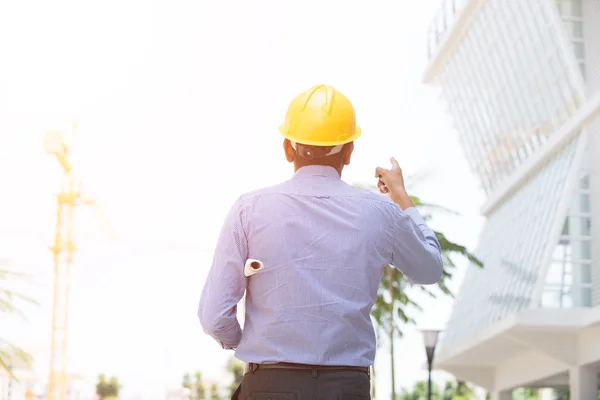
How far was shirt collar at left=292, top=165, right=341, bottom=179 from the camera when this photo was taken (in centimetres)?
307

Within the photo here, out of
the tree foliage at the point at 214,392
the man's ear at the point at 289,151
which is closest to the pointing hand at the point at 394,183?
the man's ear at the point at 289,151

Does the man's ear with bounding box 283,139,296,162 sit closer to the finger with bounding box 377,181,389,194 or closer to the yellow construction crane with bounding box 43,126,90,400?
the finger with bounding box 377,181,389,194

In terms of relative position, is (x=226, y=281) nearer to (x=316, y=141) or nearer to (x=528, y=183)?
(x=316, y=141)

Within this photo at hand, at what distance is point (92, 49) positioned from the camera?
119875 mm

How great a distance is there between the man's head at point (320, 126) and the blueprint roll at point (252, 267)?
0.36 meters

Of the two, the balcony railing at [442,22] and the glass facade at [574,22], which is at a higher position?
the balcony railing at [442,22]

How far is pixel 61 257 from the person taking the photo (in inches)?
2110

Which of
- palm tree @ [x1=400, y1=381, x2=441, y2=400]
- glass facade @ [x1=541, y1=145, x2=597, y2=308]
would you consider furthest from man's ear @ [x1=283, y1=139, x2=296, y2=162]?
palm tree @ [x1=400, y1=381, x2=441, y2=400]

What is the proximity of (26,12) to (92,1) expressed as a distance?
8.06m

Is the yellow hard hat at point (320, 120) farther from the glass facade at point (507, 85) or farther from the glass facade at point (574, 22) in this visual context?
the glass facade at point (574, 22)

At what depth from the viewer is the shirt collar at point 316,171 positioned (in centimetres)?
307

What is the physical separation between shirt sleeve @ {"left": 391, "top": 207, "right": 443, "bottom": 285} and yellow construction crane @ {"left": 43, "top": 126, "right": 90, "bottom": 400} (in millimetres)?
47786

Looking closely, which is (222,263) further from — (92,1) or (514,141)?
(92,1)

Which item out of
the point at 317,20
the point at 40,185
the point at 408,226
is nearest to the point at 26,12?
the point at 40,185
